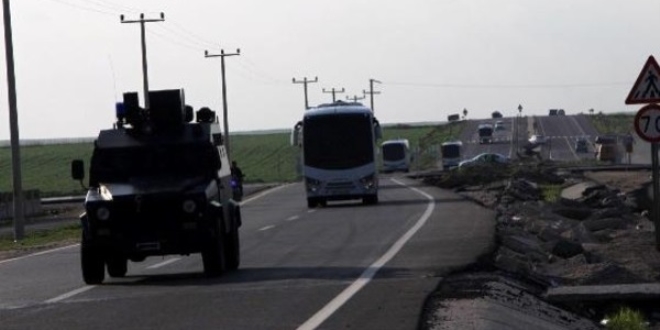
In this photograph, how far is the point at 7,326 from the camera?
52.0 ft

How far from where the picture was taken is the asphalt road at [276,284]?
51.9 feet

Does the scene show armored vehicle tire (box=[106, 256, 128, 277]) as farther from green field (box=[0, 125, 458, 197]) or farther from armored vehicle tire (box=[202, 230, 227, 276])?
green field (box=[0, 125, 458, 197])

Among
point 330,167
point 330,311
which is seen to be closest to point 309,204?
point 330,167

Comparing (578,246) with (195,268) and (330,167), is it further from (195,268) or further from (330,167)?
(330,167)

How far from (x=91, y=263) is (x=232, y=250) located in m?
2.32

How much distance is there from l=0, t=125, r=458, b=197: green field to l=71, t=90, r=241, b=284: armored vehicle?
70104 mm

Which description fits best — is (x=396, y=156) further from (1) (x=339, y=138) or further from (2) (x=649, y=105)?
(2) (x=649, y=105)

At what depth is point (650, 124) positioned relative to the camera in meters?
24.6

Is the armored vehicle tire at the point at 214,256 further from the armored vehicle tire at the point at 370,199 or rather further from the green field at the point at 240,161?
the green field at the point at 240,161

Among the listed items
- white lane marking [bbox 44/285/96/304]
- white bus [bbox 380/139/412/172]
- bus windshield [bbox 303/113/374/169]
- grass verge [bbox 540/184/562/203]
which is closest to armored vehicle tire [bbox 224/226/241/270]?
white lane marking [bbox 44/285/96/304]

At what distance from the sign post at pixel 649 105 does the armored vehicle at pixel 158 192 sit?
21.0ft

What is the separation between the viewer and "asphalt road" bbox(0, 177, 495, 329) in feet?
51.9

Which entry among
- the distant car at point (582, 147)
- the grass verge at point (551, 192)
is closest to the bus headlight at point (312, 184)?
the grass verge at point (551, 192)

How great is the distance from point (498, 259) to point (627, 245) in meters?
7.24
